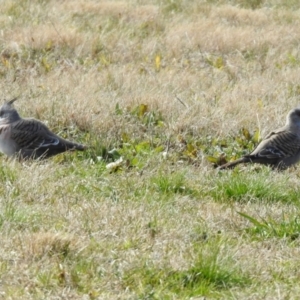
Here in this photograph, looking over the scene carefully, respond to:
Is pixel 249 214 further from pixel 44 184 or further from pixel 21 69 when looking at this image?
pixel 21 69

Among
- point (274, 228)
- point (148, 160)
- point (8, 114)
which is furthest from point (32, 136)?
point (274, 228)

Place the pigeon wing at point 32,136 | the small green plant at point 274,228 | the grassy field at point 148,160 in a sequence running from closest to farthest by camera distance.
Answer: the grassy field at point 148,160 < the small green plant at point 274,228 < the pigeon wing at point 32,136

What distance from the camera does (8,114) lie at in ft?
27.2

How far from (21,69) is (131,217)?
572cm

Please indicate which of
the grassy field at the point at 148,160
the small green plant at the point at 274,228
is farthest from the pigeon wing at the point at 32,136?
the small green plant at the point at 274,228

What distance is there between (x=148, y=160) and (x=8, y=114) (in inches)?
58.9

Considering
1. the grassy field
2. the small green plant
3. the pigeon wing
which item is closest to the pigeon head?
the pigeon wing

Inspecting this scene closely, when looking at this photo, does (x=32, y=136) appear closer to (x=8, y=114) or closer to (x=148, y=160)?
(x=8, y=114)

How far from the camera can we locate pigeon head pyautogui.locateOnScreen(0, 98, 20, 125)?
26.9 ft

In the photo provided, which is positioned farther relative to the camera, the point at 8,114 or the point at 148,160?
the point at 8,114

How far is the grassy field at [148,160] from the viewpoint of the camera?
494cm

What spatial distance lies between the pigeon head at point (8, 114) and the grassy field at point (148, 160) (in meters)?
0.55

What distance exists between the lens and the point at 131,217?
5.84 metres

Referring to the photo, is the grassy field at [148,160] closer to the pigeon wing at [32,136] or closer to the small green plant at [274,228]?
the small green plant at [274,228]
